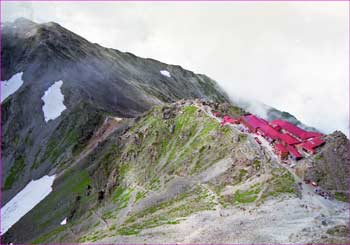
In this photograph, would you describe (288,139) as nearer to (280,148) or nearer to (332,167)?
(280,148)

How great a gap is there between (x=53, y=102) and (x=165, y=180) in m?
91.0

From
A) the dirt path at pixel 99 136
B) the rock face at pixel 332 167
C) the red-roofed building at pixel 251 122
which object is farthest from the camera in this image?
the dirt path at pixel 99 136

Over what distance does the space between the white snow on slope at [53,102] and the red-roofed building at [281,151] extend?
326ft

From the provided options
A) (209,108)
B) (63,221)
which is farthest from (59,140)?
(209,108)

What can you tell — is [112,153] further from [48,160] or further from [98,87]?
[98,87]

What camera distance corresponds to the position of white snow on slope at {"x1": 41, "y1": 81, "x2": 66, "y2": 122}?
591ft

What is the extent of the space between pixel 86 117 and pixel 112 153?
34.2m

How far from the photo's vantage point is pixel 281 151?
9900 cm

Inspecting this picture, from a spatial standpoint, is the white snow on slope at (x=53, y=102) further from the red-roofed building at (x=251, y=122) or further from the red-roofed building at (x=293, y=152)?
the red-roofed building at (x=293, y=152)

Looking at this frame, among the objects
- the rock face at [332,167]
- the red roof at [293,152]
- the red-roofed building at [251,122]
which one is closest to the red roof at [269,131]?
the red-roofed building at [251,122]

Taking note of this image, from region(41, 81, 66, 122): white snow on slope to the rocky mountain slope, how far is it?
2.98 m

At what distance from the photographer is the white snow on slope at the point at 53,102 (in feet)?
591

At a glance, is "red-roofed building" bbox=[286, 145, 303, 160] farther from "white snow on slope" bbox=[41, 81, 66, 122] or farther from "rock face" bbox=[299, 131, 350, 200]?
"white snow on slope" bbox=[41, 81, 66, 122]

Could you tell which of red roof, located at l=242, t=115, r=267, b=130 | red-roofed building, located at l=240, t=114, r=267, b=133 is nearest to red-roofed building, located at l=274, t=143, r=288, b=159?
red-roofed building, located at l=240, t=114, r=267, b=133
